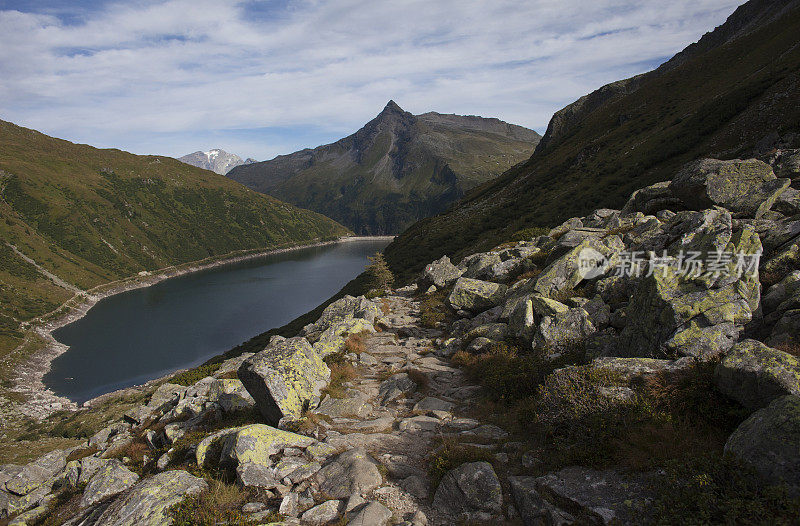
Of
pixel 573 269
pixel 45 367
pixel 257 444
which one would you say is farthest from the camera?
pixel 45 367

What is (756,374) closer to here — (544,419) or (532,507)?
(544,419)

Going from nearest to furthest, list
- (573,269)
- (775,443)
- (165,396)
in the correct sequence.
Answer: (775,443), (573,269), (165,396)

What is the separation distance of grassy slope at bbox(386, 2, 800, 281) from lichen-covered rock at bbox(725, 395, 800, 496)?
184ft

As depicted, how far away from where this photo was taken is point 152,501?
9086 millimetres

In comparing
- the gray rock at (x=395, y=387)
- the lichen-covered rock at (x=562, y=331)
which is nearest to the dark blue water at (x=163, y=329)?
the gray rock at (x=395, y=387)

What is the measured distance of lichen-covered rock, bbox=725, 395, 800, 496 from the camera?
5.83 metres

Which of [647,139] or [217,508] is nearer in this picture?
[217,508]

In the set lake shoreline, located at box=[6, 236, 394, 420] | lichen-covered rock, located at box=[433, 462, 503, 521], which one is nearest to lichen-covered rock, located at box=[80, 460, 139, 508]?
lichen-covered rock, located at box=[433, 462, 503, 521]

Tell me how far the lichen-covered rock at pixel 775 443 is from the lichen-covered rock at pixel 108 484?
54.8 ft

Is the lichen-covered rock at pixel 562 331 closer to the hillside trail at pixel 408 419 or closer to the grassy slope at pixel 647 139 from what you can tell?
the hillside trail at pixel 408 419

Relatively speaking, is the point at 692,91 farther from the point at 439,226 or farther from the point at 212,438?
the point at 212,438

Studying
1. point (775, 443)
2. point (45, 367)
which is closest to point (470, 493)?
point (775, 443)

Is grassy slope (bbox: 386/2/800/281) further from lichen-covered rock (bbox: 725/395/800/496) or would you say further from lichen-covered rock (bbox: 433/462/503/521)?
lichen-covered rock (bbox: 433/462/503/521)

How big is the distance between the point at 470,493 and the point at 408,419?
16.2ft
